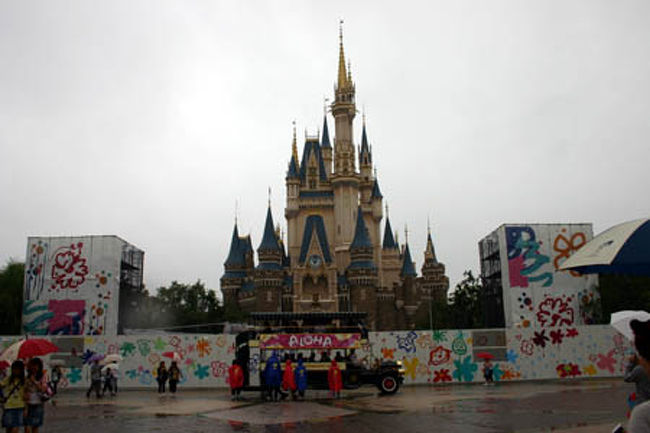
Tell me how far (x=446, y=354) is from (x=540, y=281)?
1166 cm

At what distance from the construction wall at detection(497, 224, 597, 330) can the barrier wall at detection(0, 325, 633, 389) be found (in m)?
7.01

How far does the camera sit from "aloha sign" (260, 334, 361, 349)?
78.2 ft

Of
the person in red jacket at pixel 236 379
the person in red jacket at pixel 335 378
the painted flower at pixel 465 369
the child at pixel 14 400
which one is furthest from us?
the painted flower at pixel 465 369

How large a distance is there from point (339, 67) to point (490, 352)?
7002 centimetres

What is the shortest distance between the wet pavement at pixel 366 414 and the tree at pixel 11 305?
1053 inches

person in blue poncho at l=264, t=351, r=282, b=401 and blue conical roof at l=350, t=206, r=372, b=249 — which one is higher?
blue conical roof at l=350, t=206, r=372, b=249

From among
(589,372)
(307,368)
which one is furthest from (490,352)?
(307,368)

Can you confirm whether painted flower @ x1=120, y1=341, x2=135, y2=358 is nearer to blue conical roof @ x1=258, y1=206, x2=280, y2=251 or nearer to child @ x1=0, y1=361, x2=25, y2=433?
child @ x1=0, y1=361, x2=25, y2=433

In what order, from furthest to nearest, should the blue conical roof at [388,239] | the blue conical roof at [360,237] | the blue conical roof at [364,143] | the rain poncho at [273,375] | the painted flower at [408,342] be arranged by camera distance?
the blue conical roof at [364,143] < the blue conical roof at [388,239] < the blue conical roof at [360,237] < the painted flower at [408,342] < the rain poncho at [273,375]

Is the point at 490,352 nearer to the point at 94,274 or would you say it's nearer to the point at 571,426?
the point at 571,426

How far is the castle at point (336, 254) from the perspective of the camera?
7531cm

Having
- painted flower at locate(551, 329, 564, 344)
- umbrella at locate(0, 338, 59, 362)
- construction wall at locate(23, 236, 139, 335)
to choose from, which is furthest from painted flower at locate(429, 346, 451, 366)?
construction wall at locate(23, 236, 139, 335)

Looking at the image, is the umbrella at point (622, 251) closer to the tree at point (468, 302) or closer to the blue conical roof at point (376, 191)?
the tree at point (468, 302)

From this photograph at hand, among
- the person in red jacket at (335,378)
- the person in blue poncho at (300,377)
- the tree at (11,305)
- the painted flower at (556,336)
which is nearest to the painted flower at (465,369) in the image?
the painted flower at (556,336)
